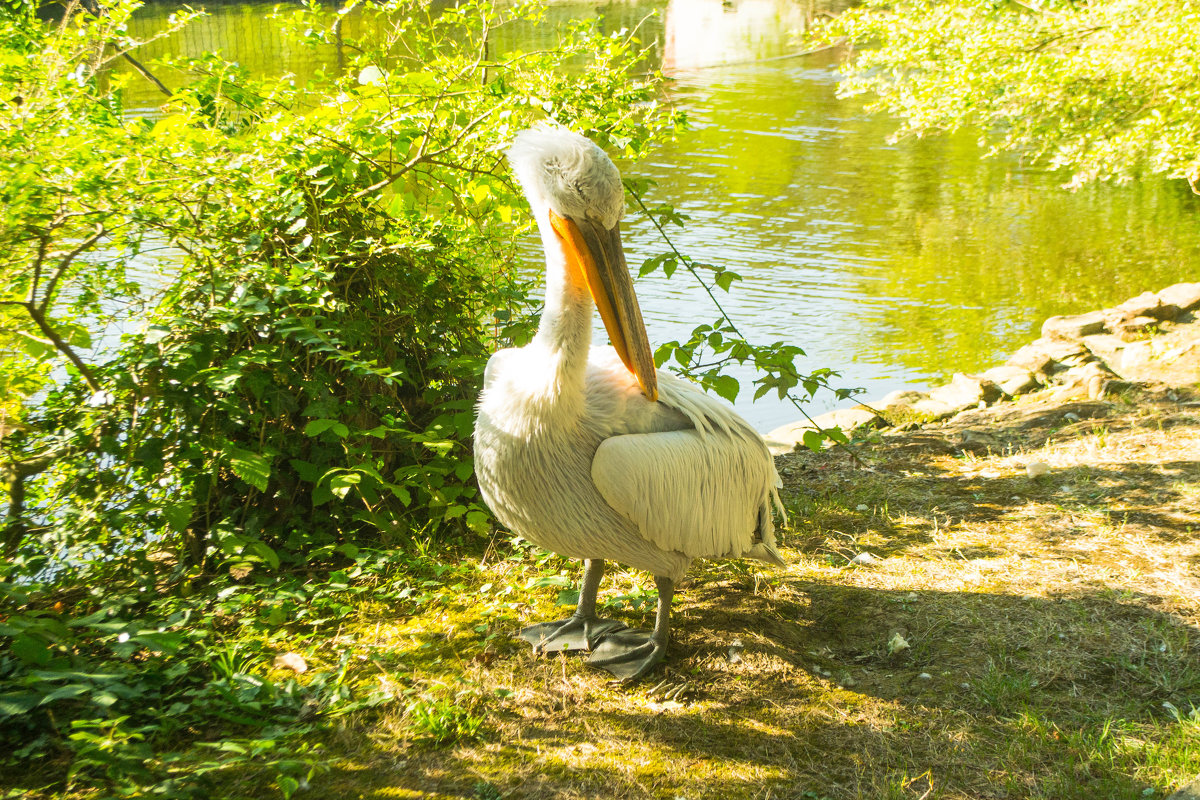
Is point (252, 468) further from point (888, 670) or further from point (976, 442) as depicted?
point (976, 442)

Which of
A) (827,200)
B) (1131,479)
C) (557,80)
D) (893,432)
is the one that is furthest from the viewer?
(827,200)

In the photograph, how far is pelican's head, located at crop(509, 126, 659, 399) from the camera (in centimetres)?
265

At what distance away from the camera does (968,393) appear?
641 cm

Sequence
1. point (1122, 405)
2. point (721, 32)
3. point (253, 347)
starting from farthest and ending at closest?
1. point (721, 32)
2. point (1122, 405)
3. point (253, 347)

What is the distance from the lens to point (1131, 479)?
14.4ft

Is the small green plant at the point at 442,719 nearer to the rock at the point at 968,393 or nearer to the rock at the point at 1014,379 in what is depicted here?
the rock at the point at 968,393

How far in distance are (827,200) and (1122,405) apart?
23.0 feet

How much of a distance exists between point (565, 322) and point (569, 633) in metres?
1.22

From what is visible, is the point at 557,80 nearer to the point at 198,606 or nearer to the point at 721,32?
the point at 198,606

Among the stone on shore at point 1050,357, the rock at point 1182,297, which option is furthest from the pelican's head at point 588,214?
the rock at point 1182,297

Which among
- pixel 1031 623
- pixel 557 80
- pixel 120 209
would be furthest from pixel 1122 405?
pixel 120 209

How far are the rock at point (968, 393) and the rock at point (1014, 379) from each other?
95 millimetres

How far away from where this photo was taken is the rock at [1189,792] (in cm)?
239

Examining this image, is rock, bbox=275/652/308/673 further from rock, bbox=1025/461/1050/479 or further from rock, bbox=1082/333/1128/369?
rock, bbox=1082/333/1128/369
